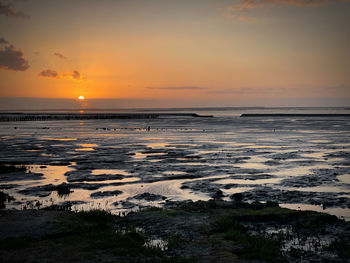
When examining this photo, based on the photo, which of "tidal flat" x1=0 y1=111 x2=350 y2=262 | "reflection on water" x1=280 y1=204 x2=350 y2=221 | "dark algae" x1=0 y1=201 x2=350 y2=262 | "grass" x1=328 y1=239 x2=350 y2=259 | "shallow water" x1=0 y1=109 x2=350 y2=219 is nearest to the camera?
"dark algae" x1=0 y1=201 x2=350 y2=262

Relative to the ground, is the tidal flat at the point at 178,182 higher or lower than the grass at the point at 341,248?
lower

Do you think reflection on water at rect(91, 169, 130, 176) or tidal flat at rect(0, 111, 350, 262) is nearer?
tidal flat at rect(0, 111, 350, 262)

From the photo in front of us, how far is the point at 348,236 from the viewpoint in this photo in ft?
36.5

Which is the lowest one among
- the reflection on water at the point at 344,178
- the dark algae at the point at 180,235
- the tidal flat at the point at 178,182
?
the tidal flat at the point at 178,182

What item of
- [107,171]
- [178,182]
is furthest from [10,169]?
[178,182]

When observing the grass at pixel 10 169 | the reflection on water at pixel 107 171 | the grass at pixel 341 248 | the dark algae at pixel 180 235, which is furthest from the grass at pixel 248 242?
the grass at pixel 10 169

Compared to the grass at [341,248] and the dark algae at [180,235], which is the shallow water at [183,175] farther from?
the grass at [341,248]

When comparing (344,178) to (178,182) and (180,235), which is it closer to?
(178,182)

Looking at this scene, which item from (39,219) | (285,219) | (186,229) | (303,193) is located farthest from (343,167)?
(39,219)

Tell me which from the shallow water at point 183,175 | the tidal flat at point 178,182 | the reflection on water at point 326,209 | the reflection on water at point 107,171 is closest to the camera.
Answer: the reflection on water at point 326,209

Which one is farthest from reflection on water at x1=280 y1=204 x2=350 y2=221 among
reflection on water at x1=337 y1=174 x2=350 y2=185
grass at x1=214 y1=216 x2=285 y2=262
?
reflection on water at x1=337 y1=174 x2=350 y2=185

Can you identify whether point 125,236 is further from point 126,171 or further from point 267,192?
point 126,171

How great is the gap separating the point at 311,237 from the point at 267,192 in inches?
270

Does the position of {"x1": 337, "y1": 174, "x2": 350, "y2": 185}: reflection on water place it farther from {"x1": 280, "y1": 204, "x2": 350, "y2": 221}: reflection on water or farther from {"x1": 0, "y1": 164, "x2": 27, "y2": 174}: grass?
{"x1": 0, "y1": 164, "x2": 27, "y2": 174}: grass
